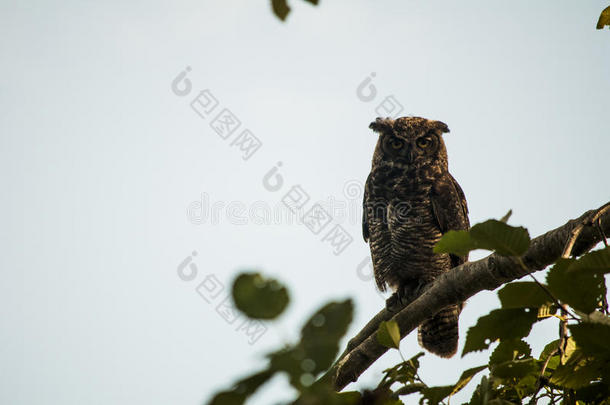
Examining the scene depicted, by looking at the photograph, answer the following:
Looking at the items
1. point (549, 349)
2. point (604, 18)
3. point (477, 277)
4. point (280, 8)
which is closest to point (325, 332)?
point (280, 8)

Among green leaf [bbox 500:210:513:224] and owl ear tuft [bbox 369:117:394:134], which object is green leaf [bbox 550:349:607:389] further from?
owl ear tuft [bbox 369:117:394:134]

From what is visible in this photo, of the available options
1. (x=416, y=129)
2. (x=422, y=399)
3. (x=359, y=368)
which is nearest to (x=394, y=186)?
(x=416, y=129)

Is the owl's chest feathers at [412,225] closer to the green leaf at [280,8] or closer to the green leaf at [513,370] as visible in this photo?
the green leaf at [513,370]

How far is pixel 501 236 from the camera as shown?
1.13m

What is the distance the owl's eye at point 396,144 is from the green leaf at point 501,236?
392cm

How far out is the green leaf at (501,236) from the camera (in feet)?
3.69

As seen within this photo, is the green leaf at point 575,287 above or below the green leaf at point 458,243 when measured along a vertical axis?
below

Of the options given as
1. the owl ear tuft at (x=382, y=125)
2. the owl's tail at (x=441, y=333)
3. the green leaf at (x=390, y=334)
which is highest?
the owl ear tuft at (x=382, y=125)

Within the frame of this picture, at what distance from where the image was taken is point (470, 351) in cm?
139

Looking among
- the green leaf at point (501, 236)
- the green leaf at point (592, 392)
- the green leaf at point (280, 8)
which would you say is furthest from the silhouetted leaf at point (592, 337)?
the green leaf at point (280, 8)

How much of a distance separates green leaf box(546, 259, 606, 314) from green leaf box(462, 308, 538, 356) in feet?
0.59

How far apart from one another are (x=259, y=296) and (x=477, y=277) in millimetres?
1963

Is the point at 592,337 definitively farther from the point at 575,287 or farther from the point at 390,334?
the point at 390,334

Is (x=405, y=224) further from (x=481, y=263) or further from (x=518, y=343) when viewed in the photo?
(x=518, y=343)
